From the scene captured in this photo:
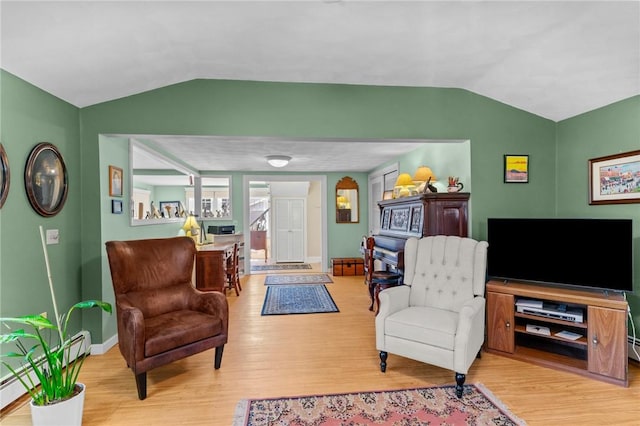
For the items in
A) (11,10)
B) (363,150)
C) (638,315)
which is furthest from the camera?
(363,150)

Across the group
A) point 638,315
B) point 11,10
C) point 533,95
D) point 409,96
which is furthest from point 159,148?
point 638,315

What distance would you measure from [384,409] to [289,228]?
6.67 m

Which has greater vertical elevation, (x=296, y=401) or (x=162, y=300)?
(x=162, y=300)

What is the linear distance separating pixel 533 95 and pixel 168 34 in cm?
314

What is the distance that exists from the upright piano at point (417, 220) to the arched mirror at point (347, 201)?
88.8 inches

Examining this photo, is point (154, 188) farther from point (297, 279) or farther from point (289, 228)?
point (297, 279)

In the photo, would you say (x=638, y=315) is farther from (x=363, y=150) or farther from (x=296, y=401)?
(x=363, y=150)

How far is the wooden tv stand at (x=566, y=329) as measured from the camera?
244 cm

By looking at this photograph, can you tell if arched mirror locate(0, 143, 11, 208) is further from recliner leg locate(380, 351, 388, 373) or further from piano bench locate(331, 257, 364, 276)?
piano bench locate(331, 257, 364, 276)

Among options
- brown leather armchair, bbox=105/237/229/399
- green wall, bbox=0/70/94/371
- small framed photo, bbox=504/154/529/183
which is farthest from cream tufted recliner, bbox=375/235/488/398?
green wall, bbox=0/70/94/371

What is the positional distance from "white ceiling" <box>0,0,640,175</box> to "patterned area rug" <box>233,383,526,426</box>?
8.31ft

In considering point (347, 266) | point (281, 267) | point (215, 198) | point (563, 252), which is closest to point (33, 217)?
point (563, 252)

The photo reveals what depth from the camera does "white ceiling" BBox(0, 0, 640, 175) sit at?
6.52 feet

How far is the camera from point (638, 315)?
275 cm
